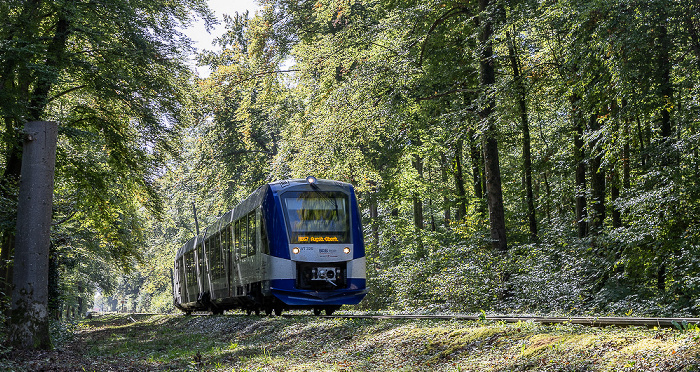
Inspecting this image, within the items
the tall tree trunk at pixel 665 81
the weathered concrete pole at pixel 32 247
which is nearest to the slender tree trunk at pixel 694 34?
the tall tree trunk at pixel 665 81

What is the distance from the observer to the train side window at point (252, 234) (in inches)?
636

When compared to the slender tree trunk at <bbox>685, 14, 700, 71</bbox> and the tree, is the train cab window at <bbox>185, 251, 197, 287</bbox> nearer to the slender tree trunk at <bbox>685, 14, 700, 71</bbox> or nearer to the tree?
the tree

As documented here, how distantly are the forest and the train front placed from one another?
307cm

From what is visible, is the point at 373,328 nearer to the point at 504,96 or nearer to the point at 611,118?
the point at 611,118

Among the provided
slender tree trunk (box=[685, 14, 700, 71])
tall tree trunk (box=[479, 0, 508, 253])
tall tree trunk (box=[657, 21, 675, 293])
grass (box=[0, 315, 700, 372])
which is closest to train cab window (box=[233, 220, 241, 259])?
grass (box=[0, 315, 700, 372])

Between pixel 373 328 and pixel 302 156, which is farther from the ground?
pixel 302 156

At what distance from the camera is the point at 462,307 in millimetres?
16719

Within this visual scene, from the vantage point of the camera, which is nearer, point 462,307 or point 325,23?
point 462,307

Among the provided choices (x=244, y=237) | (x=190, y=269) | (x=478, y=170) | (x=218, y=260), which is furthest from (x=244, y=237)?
(x=478, y=170)

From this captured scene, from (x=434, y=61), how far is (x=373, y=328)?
1233 cm

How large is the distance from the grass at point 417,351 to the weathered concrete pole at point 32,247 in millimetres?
567

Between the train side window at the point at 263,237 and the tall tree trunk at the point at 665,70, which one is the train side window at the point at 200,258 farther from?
the tall tree trunk at the point at 665,70

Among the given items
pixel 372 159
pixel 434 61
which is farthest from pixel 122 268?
pixel 434 61

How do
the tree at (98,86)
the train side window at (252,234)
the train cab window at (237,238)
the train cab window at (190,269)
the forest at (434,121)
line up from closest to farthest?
the forest at (434,121), the tree at (98,86), the train side window at (252,234), the train cab window at (237,238), the train cab window at (190,269)
